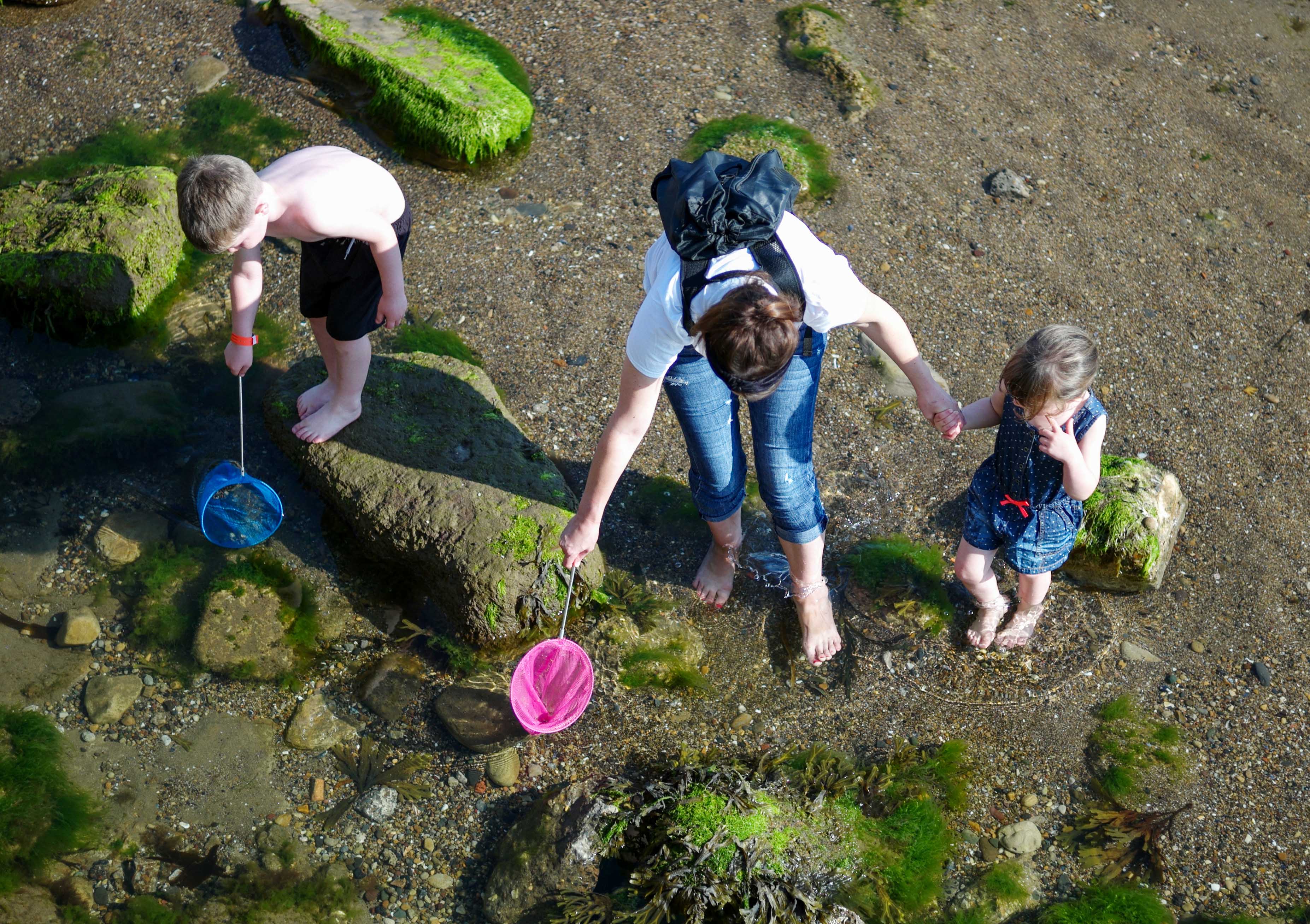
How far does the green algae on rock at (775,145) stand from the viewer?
5.46 metres

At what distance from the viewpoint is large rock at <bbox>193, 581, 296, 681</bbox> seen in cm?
372

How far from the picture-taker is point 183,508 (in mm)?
4160

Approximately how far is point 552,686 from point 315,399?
1604 millimetres

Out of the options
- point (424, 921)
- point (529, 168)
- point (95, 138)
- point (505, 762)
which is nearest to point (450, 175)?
point (529, 168)

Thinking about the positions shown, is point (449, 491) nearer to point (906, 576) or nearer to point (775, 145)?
point (906, 576)

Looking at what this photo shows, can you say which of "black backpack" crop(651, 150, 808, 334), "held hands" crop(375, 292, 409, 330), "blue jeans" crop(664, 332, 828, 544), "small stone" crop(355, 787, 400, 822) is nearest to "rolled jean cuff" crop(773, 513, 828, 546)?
"blue jeans" crop(664, 332, 828, 544)

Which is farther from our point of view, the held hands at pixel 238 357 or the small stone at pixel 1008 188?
the small stone at pixel 1008 188

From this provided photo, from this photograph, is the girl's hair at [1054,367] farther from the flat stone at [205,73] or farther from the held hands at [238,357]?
the flat stone at [205,73]

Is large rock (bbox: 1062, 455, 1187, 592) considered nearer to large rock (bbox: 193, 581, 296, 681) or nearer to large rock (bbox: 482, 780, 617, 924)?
large rock (bbox: 482, 780, 617, 924)

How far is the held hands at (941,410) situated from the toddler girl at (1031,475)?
0.16 meters

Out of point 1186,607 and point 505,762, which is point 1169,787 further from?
point 505,762

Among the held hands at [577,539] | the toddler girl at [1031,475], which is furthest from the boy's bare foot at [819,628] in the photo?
the held hands at [577,539]

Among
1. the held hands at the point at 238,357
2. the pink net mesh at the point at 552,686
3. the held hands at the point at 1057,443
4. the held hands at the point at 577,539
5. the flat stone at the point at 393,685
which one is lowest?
Result: the flat stone at the point at 393,685

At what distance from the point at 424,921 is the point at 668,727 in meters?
1.11
